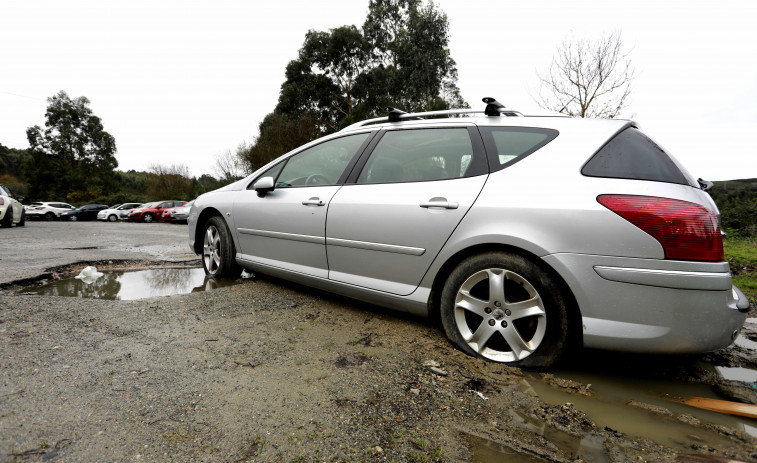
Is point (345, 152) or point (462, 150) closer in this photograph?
point (462, 150)

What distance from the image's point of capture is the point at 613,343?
1872 mm

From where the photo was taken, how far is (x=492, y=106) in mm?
2537

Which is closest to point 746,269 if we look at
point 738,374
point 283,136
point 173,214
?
point 738,374

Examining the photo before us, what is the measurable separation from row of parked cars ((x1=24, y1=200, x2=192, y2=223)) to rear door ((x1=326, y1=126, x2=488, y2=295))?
21.6 meters

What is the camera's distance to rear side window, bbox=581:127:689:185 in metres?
1.92

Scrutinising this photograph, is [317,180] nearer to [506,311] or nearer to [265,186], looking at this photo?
[265,186]

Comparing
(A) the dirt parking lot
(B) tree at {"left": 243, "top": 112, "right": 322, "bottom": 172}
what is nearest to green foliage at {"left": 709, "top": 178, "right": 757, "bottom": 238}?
(A) the dirt parking lot

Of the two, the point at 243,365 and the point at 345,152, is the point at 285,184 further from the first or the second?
the point at 243,365

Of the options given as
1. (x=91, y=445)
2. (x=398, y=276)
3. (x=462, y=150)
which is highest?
(x=462, y=150)

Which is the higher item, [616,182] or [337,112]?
[337,112]

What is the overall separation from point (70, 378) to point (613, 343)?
2688 millimetres

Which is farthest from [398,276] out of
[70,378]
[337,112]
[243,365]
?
[337,112]

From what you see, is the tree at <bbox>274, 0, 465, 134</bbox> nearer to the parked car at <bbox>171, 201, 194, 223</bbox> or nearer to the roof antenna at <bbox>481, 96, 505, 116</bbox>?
the parked car at <bbox>171, 201, 194, 223</bbox>

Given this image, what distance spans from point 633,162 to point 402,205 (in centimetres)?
131
